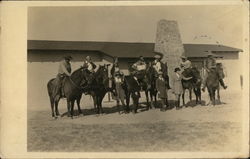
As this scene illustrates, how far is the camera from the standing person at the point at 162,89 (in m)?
3.95

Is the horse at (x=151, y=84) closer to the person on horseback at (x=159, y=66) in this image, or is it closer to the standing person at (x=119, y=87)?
the person on horseback at (x=159, y=66)

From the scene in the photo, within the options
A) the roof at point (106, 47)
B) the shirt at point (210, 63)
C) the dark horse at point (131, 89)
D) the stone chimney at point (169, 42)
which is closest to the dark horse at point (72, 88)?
the roof at point (106, 47)

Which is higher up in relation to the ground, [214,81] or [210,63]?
[210,63]

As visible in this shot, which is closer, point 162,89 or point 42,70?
point 42,70

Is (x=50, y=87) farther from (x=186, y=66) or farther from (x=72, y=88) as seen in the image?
(x=186, y=66)

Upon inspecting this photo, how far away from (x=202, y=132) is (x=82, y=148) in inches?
38.2

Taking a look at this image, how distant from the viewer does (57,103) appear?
12.9ft

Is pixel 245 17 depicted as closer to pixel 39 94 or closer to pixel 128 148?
pixel 128 148

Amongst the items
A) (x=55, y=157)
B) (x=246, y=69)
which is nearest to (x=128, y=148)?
(x=55, y=157)

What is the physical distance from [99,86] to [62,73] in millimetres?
328

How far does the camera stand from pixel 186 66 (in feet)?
13.0

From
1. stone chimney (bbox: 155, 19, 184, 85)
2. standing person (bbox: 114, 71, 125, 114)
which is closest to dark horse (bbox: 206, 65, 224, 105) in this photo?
stone chimney (bbox: 155, 19, 184, 85)

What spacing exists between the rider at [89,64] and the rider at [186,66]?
2.38ft

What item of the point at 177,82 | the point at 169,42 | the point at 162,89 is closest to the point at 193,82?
the point at 177,82
